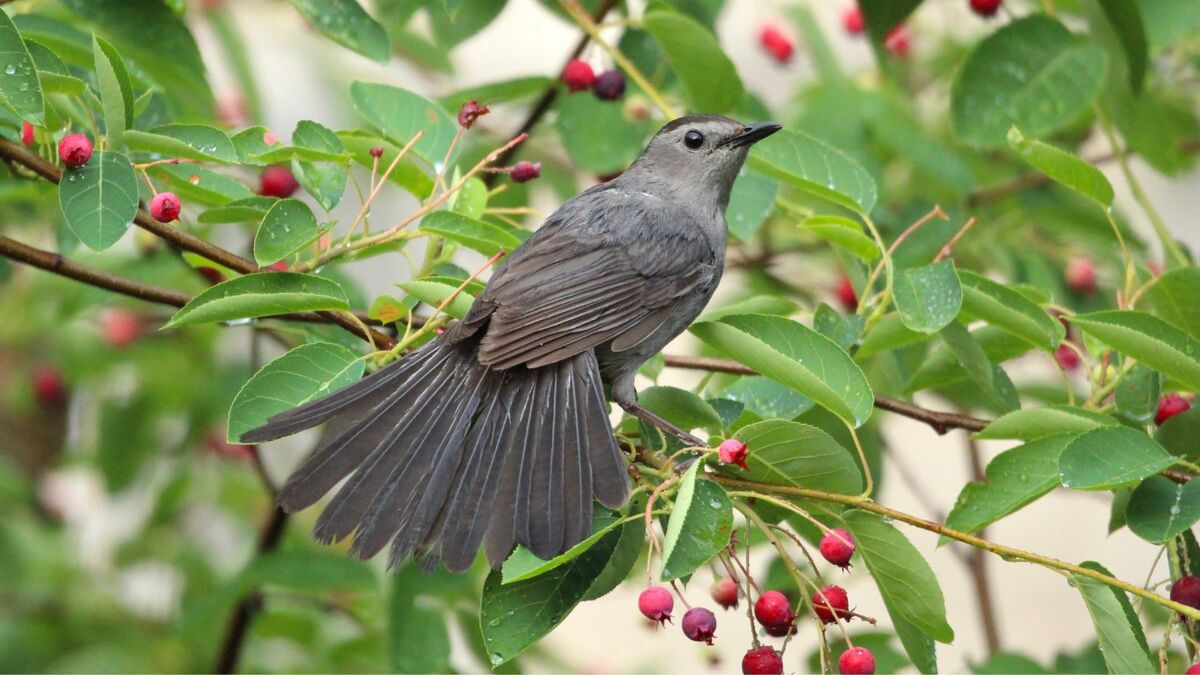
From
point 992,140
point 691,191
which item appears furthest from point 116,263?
point 992,140

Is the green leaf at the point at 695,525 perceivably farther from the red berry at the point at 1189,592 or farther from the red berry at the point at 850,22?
the red berry at the point at 850,22

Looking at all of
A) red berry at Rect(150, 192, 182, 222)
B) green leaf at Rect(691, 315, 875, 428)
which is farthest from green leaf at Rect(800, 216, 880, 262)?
Answer: red berry at Rect(150, 192, 182, 222)

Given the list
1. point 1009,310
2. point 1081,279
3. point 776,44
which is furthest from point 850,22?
point 1009,310

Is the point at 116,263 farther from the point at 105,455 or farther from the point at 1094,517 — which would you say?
the point at 1094,517

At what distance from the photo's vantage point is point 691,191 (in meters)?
3.55

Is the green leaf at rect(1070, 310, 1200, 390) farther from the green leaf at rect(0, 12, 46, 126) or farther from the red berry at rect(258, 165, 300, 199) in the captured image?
the red berry at rect(258, 165, 300, 199)

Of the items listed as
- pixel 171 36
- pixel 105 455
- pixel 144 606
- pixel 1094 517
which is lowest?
pixel 1094 517

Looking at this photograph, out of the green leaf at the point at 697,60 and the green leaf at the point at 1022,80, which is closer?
the green leaf at the point at 697,60

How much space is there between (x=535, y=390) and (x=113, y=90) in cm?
100

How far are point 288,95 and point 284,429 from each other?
568 cm

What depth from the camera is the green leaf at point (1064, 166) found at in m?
2.53

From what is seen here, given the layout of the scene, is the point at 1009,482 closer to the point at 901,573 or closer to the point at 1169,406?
the point at 901,573

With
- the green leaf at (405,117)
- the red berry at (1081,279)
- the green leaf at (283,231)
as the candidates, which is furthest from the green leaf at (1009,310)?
the red berry at (1081,279)

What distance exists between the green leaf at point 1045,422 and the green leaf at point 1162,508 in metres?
0.13
